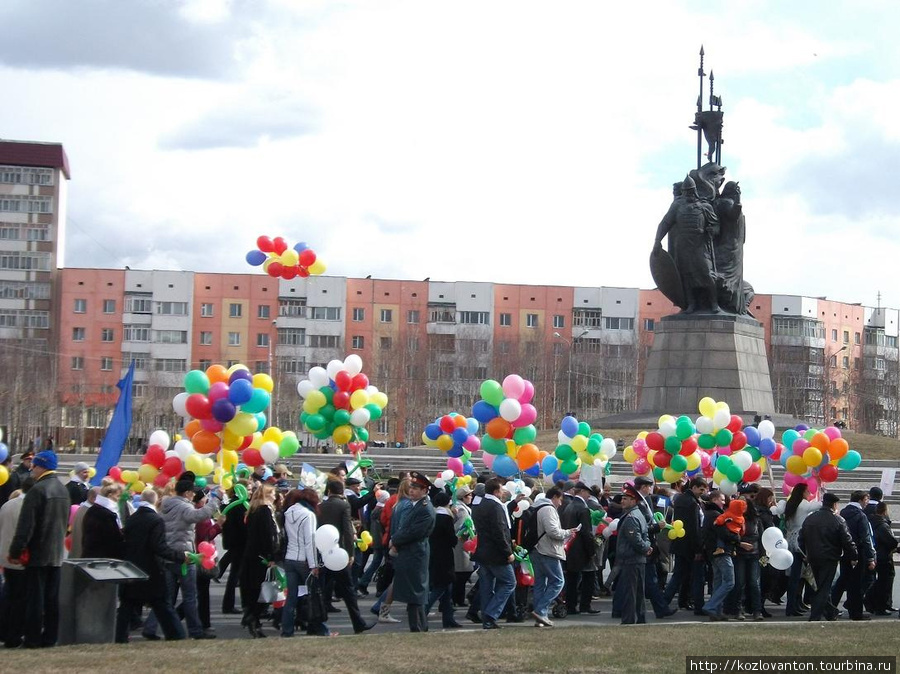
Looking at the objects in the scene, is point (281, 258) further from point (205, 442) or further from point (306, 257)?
point (205, 442)

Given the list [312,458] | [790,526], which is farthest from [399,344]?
[790,526]

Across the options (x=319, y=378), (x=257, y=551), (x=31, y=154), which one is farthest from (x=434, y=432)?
(x=31, y=154)

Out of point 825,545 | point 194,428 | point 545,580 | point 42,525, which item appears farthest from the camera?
point 194,428

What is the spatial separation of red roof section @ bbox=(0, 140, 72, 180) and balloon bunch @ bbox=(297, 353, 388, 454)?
80166 mm

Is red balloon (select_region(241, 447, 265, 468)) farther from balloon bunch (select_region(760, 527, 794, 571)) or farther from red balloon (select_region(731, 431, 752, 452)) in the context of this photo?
red balloon (select_region(731, 431, 752, 452))

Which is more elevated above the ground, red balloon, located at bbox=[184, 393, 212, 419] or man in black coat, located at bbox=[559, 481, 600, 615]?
red balloon, located at bbox=[184, 393, 212, 419]

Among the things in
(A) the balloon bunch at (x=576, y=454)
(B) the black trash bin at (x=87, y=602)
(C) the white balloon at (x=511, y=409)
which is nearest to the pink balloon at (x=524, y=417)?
(C) the white balloon at (x=511, y=409)

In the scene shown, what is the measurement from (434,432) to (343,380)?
213cm

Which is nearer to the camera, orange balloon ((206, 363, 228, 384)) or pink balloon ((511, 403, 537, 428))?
orange balloon ((206, 363, 228, 384))

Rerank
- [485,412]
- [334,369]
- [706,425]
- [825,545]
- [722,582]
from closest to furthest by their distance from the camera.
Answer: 1. [825,545]
2. [722,582]
3. [485,412]
4. [334,369]
5. [706,425]

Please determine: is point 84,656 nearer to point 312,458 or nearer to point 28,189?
point 312,458

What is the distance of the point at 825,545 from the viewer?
15219 millimetres

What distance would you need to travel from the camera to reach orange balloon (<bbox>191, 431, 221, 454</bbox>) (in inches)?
694

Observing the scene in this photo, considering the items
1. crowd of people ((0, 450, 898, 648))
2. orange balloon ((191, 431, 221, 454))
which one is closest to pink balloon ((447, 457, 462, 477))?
crowd of people ((0, 450, 898, 648))
